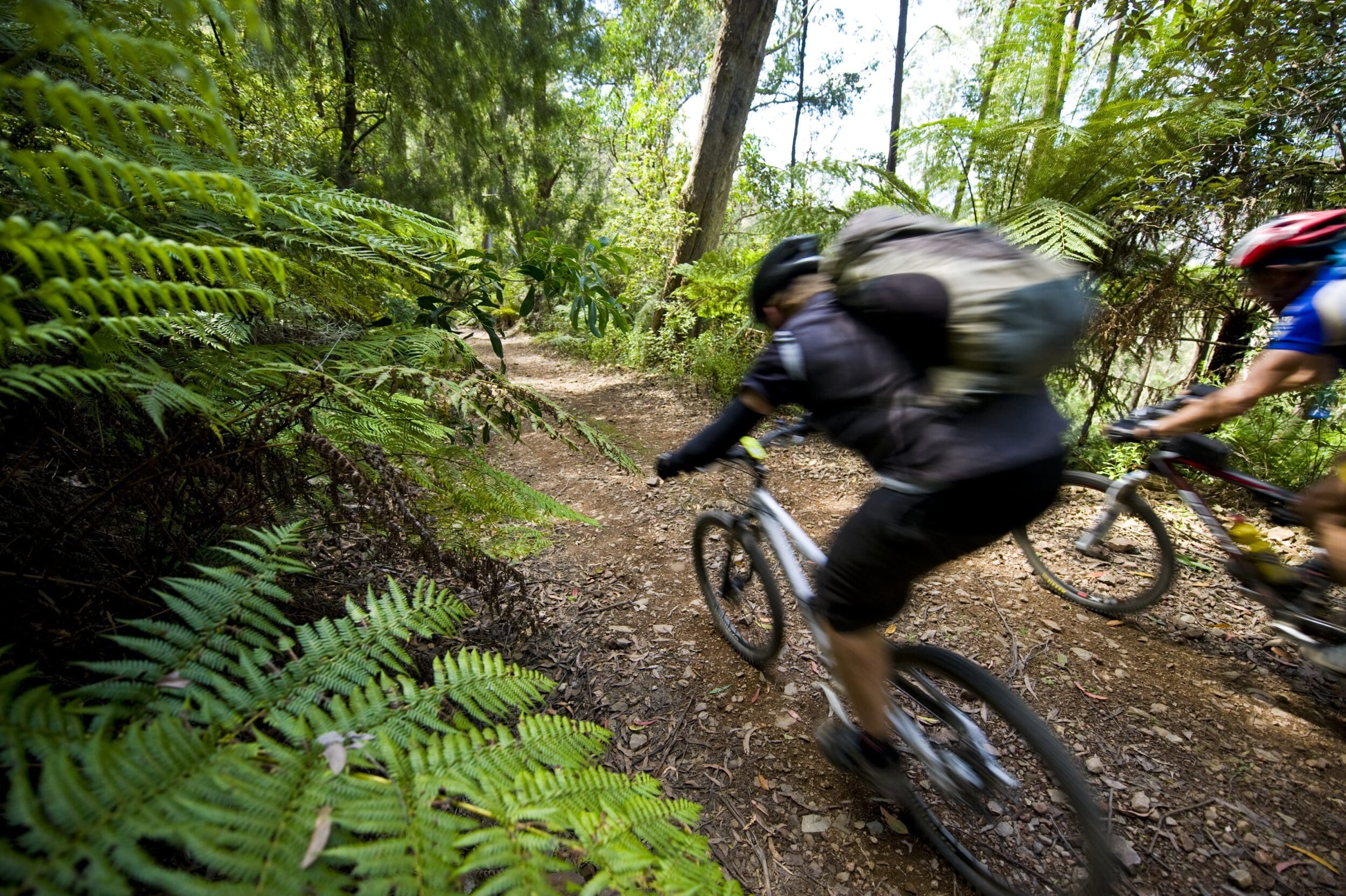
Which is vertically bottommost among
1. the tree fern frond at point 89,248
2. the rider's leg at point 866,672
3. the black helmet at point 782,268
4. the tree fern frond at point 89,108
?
the rider's leg at point 866,672

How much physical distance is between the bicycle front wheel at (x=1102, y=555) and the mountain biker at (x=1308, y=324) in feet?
2.01

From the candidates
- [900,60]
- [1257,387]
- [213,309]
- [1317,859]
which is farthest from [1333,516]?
[900,60]

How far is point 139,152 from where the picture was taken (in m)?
1.70

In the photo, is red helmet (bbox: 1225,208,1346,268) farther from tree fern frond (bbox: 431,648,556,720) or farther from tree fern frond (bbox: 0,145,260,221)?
tree fern frond (bbox: 0,145,260,221)

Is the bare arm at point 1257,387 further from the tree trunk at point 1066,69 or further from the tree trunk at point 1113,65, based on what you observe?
the tree trunk at point 1066,69

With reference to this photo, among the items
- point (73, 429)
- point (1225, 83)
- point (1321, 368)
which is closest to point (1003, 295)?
point (1321, 368)

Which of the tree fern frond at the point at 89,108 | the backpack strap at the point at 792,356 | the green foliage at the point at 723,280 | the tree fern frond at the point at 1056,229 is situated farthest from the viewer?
the green foliage at the point at 723,280

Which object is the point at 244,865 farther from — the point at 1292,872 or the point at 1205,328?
the point at 1205,328

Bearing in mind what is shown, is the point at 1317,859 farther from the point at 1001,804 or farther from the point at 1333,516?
the point at 1333,516

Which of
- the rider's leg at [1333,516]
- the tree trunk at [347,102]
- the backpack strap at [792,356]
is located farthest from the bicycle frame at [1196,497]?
the tree trunk at [347,102]

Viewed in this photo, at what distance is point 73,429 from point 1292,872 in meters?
3.78

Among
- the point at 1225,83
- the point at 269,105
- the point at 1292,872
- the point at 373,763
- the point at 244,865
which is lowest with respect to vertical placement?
the point at 1292,872

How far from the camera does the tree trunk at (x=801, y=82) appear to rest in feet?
58.3

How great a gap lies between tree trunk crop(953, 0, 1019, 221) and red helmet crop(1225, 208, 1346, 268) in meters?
2.82
